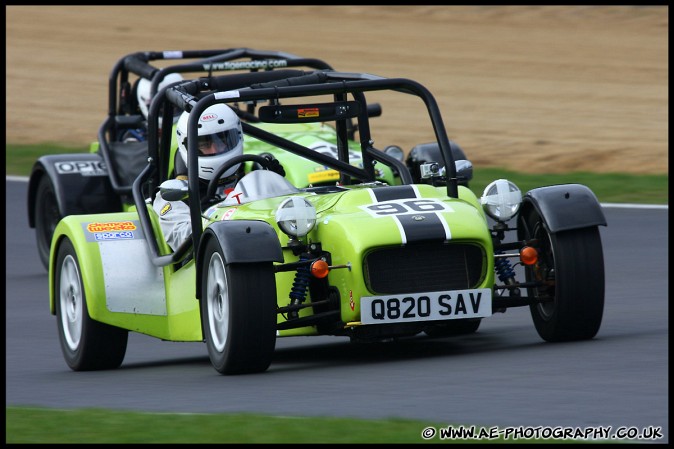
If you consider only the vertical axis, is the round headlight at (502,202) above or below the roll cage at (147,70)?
below

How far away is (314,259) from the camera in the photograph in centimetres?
913

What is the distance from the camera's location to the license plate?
8.91m

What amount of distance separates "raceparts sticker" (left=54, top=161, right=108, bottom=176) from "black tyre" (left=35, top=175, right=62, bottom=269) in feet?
0.73

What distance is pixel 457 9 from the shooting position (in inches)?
1481

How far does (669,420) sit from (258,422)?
173cm

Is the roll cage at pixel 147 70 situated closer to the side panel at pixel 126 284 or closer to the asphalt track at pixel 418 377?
the asphalt track at pixel 418 377

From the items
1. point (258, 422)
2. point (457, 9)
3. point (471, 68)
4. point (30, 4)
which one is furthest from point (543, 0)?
point (258, 422)

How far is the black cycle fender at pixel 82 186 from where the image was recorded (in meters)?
15.7

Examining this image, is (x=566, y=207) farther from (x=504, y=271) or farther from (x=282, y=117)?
(x=282, y=117)

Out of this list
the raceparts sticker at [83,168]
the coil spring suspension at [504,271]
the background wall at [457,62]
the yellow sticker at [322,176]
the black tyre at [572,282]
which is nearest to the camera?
the black tyre at [572,282]

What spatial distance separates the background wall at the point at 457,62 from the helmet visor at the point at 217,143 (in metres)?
10.7

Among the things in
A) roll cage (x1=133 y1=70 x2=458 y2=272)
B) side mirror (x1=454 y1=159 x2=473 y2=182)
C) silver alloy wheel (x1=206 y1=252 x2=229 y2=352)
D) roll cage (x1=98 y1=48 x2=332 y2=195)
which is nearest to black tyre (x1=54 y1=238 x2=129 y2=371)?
roll cage (x1=133 y1=70 x2=458 y2=272)

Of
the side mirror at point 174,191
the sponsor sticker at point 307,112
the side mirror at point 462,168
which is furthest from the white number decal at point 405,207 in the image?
the side mirror at point 174,191

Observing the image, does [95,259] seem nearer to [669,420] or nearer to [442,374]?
[442,374]
